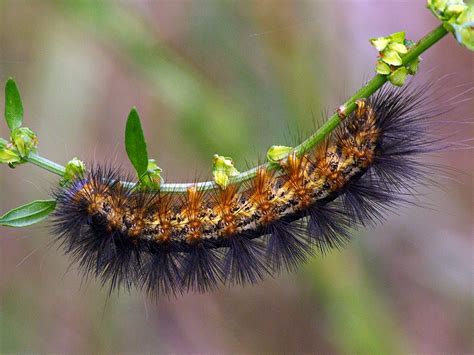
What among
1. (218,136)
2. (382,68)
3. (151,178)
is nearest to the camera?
(382,68)

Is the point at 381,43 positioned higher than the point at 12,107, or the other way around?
the point at 12,107

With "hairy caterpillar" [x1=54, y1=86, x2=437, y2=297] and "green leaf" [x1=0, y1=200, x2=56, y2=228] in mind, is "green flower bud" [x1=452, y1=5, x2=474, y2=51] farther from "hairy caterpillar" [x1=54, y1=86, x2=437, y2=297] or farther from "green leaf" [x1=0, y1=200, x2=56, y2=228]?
"green leaf" [x1=0, y1=200, x2=56, y2=228]

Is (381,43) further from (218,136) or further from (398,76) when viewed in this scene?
(218,136)

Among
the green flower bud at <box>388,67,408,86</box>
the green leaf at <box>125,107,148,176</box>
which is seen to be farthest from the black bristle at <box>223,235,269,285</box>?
the green flower bud at <box>388,67,408,86</box>

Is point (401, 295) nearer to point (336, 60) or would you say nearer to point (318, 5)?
point (336, 60)

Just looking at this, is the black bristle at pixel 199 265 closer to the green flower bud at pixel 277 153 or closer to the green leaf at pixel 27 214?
the green flower bud at pixel 277 153

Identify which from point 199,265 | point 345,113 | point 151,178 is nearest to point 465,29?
point 345,113
